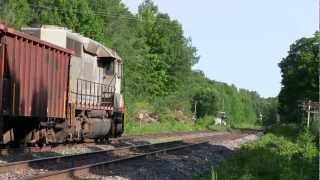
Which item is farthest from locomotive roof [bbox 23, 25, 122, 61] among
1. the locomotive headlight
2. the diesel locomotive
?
the locomotive headlight

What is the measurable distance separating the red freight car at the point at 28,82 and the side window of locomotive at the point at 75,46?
1.91 metres

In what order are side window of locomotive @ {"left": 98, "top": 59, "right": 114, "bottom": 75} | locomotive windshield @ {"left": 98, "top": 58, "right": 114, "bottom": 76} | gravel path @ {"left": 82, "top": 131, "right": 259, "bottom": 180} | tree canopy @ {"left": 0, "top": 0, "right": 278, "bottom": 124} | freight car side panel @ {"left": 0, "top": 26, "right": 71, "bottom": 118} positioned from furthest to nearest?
tree canopy @ {"left": 0, "top": 0, "right": 278, "bottom": 124}
side window of locomotive @ {"left": 98, "top": 59, "right": 114, "bottom": 75}
locomotive windshield @ {"left": 98, "top": 58, "right": 114, "bottom": 76}
freight car side panel @ {"left": 0, "top": 26, "right": 71, "bottom": 118}
gravel path @ {"left": 82, "top": 131, "right": 259, "bottom": 180}

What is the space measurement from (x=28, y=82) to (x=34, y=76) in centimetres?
51

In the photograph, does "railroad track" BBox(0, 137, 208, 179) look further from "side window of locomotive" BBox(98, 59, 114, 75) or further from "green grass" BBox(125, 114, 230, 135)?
"green grass" BBox(125, 114, 230, 135)

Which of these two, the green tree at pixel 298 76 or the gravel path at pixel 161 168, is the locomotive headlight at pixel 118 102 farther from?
the green tree at pixel 298 76

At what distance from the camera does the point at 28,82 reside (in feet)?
56.2

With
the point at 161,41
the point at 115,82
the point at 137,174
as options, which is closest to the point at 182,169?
the point at 137,174

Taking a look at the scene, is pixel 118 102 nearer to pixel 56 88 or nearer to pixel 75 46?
pixel 75 46

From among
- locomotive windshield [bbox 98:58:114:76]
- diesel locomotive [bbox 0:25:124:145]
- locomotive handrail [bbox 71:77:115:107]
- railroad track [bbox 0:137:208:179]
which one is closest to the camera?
railroad track [bbox 0:137:208:179]

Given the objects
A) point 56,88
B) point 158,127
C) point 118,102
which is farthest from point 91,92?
point 158,127

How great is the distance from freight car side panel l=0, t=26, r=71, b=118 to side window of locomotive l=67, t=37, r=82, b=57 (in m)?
Answer: 1.91

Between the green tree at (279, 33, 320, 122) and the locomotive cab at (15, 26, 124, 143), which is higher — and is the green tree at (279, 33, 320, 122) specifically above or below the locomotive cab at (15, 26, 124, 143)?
above

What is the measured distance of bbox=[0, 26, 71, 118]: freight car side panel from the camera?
15.9 metres

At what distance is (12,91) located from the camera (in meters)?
16.1
